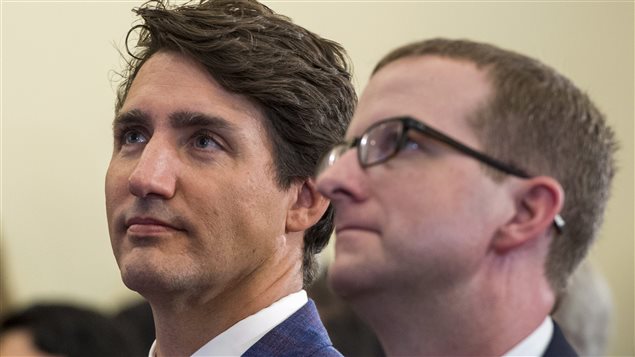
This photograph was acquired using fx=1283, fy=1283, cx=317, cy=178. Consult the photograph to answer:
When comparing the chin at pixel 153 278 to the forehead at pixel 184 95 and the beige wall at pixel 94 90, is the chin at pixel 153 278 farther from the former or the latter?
the beige wall at pixel 94 90

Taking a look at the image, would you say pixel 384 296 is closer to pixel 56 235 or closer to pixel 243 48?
pixel 243 48

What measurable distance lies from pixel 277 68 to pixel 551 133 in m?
1.00

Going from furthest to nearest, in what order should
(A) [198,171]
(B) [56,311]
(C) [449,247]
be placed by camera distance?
(A) [198,171], (C) [449,247], (B) [56,311]

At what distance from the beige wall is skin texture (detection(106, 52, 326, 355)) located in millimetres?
1725

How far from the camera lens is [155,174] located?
273 centimetres

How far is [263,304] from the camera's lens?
2891mm

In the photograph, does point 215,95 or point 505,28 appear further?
point 505,28

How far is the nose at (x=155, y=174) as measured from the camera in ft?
8.93

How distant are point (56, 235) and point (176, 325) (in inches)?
83.8

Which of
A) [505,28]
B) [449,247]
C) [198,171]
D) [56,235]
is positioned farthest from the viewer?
[505,28]

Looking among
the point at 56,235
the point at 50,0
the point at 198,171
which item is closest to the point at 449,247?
the point at 198,171

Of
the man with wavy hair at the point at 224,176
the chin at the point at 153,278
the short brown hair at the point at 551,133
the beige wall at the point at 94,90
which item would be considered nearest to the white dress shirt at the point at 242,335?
the man with wavy hair at the point at 224,176

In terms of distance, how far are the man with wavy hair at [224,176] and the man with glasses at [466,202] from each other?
714 mm

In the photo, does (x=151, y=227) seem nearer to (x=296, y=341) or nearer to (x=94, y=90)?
(x=296, y=341)
